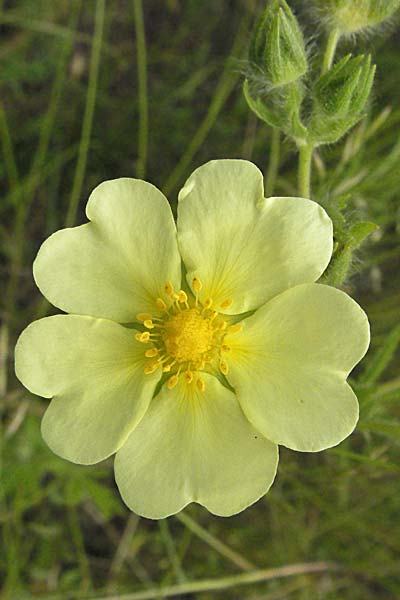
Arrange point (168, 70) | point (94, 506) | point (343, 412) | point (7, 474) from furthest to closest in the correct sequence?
point (168, 70) → point (94, 506) → point (7, 474) → point (343, 412)

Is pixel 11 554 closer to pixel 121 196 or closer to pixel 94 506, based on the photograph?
pixel 94 506

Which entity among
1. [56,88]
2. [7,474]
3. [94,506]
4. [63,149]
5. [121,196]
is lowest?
[94,506]

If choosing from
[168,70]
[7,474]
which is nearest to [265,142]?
[168,70]

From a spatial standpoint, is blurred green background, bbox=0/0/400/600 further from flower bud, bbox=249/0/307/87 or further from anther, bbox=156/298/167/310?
anther, bbox=156/298/167/310

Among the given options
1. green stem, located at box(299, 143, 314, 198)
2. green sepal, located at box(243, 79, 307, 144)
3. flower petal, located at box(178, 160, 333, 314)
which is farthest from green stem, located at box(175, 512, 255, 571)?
green sepal, located at box(243, 79, 307, 144)

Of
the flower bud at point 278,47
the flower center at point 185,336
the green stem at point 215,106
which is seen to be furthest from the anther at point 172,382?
the green stem at point 215,106

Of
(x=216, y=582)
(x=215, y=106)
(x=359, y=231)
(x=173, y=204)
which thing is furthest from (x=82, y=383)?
(x=215, y=106)

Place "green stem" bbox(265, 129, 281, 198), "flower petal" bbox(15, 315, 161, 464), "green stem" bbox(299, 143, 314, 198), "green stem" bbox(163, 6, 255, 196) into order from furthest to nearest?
"green stem" bbox(163, 6, 255, 196) → "green stem" bbox(265, 129, 281, 198) → "green stem" bbox(299, 143, 314, 198) → "flower petal" bbox(15, 315, 161, 464)

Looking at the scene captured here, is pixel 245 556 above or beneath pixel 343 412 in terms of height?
beneath
